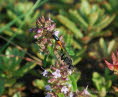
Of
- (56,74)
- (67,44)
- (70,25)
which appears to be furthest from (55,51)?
(70,25)

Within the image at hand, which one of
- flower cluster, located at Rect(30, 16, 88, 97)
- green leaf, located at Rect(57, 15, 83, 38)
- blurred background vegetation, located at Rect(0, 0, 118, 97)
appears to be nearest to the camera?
flower cluster, located at Rect(30, 16, 88, 97)

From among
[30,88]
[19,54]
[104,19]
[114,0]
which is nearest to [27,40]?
[19,54]

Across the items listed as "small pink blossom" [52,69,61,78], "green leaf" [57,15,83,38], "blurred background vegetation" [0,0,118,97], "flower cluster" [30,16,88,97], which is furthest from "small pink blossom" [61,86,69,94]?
"green leaf" [57,15,83,38]

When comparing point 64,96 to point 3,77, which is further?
point 3,77

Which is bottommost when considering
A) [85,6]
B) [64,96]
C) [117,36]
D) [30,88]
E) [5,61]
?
[64,96]

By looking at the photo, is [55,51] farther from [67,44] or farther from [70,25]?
[70,25]

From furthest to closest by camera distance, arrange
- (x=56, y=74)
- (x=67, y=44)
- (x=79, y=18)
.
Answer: (x=79, y=18) → (x=67, y=44) → (x=56, y=74)

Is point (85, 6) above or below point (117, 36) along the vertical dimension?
above

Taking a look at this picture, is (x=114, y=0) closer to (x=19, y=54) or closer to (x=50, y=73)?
(x=19, y=54)

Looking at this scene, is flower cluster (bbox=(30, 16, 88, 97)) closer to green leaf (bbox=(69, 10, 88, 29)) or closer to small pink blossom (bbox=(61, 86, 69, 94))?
small pink blossom (bbox=(61, 86, 69, 94))
